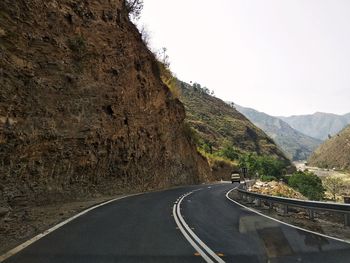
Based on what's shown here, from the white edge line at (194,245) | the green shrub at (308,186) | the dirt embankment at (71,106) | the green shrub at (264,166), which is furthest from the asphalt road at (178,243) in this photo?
the green shrub at (264,166)

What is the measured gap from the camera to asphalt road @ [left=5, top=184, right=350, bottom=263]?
7.72 metres

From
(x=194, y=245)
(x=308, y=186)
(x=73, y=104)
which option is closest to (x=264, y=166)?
(x=308, y=186)

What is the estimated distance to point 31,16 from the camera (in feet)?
74.2

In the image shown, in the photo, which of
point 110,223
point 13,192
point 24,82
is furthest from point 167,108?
point 110,223

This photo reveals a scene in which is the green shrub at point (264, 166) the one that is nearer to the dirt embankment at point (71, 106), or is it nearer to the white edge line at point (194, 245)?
the dirt embankment at point (71, 106)

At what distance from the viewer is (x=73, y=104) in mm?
23688

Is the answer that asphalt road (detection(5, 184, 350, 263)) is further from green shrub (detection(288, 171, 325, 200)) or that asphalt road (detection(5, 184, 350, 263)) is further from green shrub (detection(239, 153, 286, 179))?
green shrub (detection(239, 153, 286, 179))

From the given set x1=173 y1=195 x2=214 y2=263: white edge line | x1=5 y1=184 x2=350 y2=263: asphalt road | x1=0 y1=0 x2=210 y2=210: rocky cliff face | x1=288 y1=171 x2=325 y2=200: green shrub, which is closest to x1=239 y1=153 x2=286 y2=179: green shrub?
x1=288 y1=171 x2=325 y2=200: green shrub

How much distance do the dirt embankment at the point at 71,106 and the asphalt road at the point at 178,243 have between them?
240cm

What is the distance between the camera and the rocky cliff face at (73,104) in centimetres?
1830

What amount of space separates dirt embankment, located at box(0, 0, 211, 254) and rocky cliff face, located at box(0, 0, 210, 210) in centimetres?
6

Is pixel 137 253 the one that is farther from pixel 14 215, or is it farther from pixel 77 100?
pixel 77 100

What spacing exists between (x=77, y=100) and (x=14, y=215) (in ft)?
42.0

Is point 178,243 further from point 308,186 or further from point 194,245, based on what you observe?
point 308,186
